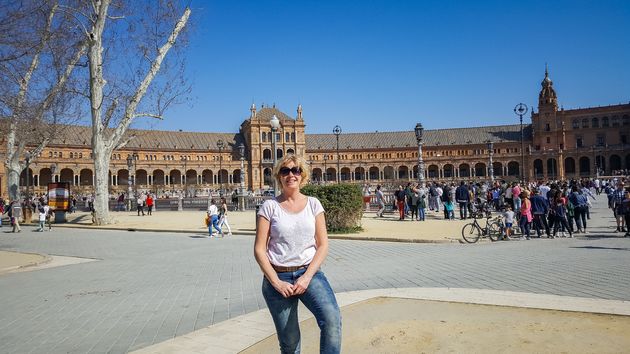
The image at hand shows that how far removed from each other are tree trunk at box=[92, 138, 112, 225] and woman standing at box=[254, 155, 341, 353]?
2368 cm

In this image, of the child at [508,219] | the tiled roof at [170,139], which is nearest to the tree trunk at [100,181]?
the child at [508,219]

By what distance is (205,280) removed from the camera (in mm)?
8359

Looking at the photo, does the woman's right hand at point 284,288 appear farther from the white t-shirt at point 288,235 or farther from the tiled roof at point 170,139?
the tiled roof at point 170,139

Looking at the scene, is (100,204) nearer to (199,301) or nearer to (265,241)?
(199,301)

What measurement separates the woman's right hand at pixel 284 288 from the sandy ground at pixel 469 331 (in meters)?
1.57

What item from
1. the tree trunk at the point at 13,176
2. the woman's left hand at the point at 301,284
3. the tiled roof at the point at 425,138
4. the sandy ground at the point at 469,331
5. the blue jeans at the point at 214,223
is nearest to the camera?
the woman's left hand at the point at 301,284

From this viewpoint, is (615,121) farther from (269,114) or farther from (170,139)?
(170,139)

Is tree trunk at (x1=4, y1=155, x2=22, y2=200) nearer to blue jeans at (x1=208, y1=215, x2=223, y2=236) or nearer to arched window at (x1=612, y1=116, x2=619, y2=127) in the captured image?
blue jeans at (x1=208, y1=215, x2=223, y2=236)

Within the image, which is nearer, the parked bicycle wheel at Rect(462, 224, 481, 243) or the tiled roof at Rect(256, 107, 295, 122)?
the parked bicycle wheel at Rect(462, 224, 481, 243)

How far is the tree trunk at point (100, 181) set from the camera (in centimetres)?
2403

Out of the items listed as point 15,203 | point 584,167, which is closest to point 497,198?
point 15,203

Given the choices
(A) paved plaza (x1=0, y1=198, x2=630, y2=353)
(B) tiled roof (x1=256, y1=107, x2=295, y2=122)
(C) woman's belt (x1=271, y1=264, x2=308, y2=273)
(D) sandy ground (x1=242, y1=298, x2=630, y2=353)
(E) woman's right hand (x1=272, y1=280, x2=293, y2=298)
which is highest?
(B) tiled roof (x1=256, y1=107, x2=295, y2=122)

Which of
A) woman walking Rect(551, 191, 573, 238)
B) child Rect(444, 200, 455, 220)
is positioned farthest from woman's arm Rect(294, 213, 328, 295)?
child Rect(444, 200, 455, 220)

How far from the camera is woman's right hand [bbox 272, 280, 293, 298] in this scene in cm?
288
